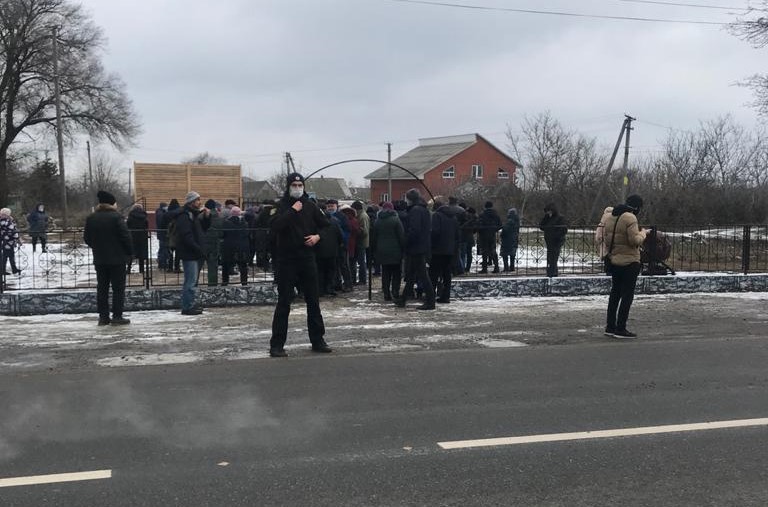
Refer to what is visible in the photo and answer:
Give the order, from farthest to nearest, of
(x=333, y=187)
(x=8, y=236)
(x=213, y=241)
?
1. (x=333, y=187)
2. (x=8, y=236)
3. (x=213, y=241)

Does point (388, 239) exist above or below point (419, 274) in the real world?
above

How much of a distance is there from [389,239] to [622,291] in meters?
4.04

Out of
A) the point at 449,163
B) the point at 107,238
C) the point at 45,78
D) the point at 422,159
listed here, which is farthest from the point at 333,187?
the point at 107,238

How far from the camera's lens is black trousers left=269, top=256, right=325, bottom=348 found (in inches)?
302

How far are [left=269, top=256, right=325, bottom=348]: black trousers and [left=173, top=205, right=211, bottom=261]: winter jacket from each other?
3367 mm

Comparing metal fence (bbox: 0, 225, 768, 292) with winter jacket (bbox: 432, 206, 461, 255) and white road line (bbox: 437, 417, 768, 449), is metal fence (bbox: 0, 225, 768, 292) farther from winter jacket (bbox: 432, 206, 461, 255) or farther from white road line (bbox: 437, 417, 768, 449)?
white road line (bbox: 437, 417, 768, 449)

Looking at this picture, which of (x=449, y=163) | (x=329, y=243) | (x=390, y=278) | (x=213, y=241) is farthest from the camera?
(x=449, y=163)

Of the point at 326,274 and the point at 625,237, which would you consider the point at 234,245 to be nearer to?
the point at 326,274

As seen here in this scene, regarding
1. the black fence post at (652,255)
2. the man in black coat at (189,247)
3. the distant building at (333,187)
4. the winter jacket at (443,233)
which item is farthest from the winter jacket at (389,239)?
the distant building at (333,187)

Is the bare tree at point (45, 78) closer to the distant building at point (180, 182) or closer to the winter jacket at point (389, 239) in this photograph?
the distant building at point (180, 182)

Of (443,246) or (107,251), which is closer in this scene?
(107,251)

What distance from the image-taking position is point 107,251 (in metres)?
9.73

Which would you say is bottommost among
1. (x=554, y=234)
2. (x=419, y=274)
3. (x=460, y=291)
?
(x=460, y=291)

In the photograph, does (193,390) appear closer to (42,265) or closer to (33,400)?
(33,400)
